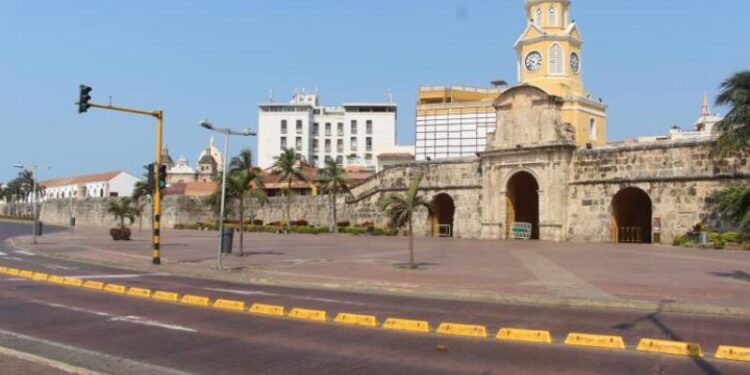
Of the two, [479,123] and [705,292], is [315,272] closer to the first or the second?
[705,292]

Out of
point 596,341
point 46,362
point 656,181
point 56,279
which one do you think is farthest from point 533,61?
point 46,362

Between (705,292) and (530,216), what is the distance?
31.3 m

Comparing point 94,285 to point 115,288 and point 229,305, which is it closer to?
point 115,288

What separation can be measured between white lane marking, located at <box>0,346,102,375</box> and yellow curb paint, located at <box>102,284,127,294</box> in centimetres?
813

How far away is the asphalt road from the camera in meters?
8.16

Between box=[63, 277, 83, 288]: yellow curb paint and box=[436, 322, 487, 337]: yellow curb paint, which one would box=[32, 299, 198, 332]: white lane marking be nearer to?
box=[436, 322, 487, 337]: yellow curb paint

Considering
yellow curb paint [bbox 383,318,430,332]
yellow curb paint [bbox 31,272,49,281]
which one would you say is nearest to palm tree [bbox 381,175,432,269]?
yellow curb paint [bbox 31,272,49,281]

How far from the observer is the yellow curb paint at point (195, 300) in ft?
46.8

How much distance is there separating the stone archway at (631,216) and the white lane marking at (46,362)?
34.0m

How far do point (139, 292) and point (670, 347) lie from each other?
39.2ft

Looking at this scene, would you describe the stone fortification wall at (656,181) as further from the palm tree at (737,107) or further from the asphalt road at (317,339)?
the asphalt road at (317,339)

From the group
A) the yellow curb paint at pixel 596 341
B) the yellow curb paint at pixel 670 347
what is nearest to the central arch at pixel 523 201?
the yellow curb paint at pixel 596 341

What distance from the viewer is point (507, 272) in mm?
20484

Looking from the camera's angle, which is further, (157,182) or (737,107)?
(157,182)
